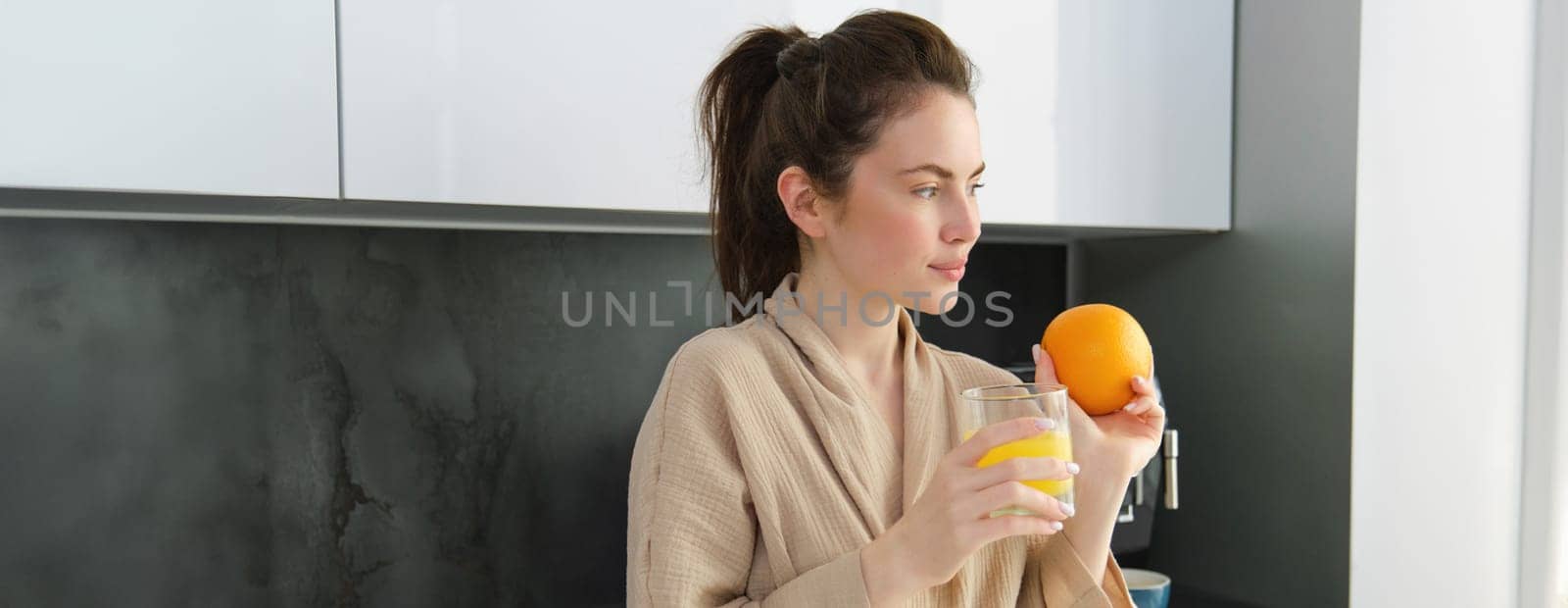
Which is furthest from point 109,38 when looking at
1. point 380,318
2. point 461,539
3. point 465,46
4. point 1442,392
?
point 1442,392

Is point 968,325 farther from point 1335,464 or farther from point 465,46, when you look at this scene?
point 465,46

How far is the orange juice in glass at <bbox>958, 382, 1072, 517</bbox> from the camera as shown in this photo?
2.75 feet

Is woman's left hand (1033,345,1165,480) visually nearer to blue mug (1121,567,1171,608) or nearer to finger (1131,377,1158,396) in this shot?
finger (1131,377,1158,396)

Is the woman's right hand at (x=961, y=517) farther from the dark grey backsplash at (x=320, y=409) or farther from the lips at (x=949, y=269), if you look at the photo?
the dark grey backsplash at (x=320, y=409)

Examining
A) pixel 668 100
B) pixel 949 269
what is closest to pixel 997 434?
pixel 949 269

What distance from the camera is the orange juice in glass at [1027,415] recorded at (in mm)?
837

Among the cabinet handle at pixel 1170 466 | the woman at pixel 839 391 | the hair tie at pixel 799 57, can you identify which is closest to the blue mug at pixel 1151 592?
the cabinet handle at pixel 1170 466

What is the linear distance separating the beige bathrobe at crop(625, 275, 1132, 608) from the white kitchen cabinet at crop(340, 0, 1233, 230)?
280mm

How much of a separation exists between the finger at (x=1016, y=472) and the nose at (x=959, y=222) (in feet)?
0.69

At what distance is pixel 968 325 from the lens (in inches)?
77.4

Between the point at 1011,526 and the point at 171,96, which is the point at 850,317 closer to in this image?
the point at 1011,526

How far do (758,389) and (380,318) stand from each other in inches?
25.8

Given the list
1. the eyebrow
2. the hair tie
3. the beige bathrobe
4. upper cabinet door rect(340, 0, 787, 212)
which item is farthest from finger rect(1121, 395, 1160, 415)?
upper cabinet door rect(340, 0, 787, 212)

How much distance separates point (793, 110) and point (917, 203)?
135 millimetres
